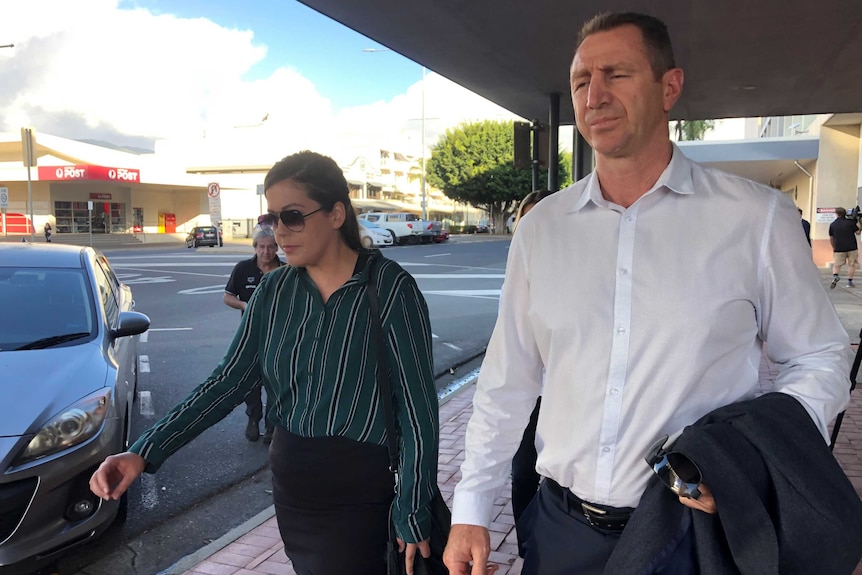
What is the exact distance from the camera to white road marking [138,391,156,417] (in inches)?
243

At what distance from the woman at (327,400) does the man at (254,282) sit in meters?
3.25

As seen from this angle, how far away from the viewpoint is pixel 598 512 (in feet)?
5.17

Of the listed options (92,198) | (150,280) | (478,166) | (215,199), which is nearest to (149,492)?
(150,280)

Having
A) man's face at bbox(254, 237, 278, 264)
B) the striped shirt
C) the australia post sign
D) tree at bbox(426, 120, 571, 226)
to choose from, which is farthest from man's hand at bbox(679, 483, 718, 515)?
tree at bbox(426, 120, 571, 226)

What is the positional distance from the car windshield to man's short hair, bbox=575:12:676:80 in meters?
3.84

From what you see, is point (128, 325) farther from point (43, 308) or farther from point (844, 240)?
point (844, 240)

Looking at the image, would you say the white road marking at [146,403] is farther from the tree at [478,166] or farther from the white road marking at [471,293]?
the tree at [478,166]

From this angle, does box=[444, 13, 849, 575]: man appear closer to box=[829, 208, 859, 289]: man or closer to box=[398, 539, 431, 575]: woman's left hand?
box=[398, 539, 431, 575]: woman's left hand

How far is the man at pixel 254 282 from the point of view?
5.65m

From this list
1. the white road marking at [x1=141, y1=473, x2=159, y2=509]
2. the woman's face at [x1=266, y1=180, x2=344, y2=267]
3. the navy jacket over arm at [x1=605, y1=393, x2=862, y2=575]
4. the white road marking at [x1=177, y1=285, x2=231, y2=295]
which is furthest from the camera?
the white road marking at [x1=177, y1=285, x2=231, y2=295]

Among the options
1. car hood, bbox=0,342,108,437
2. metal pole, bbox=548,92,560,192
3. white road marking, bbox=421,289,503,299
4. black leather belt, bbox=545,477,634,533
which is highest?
metal pole, bbox=548,92,560,192

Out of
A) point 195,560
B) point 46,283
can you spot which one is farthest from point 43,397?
point 46,283

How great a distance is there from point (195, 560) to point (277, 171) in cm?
243

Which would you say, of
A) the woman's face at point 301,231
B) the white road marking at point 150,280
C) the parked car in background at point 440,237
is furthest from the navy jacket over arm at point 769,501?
the parked car in background at point 440,237
